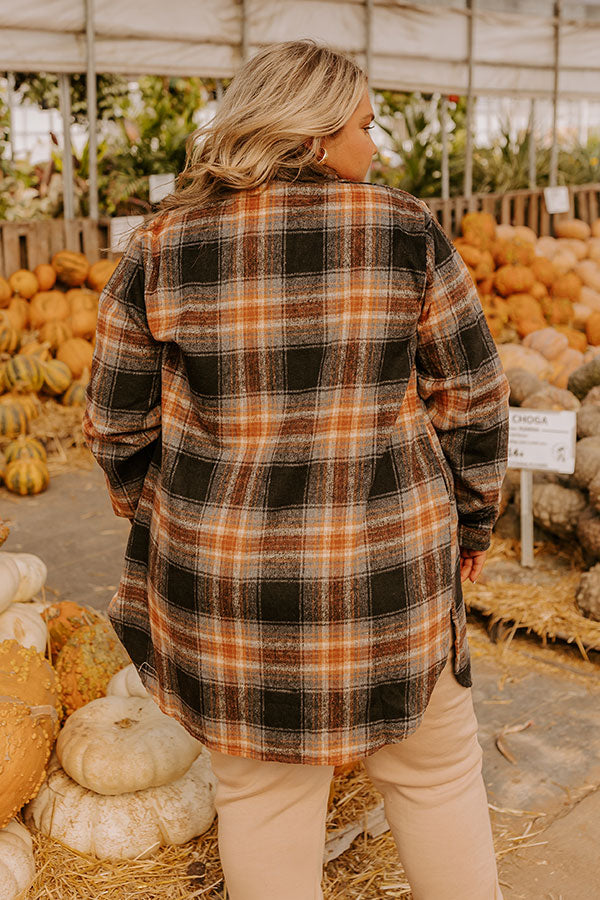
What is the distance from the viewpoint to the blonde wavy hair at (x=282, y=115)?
1.60m

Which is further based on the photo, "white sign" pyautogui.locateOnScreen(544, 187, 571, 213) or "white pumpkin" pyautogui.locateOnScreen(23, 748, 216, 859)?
"white sign" pyautogui.locateOnScreen(544, 187, 571, 213)

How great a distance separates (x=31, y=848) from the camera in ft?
7.74

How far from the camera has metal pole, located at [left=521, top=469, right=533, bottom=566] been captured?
3974 millimetres

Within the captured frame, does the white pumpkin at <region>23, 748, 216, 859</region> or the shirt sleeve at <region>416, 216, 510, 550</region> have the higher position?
the shirt sleeve at <region>416, 216, 510, 550</region>

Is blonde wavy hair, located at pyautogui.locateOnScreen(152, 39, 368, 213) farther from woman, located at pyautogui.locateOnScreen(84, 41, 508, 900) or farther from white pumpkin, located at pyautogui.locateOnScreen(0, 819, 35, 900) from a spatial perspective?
white pumpkin, located at pyautogui.locateOnScreen(0, 819, 35, 900)

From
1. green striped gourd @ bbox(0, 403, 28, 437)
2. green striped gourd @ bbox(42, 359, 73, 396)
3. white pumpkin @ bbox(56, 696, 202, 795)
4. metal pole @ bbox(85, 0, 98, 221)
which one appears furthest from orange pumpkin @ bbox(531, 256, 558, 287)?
white pumpkin @ bbox(56, 696, 202, 795)

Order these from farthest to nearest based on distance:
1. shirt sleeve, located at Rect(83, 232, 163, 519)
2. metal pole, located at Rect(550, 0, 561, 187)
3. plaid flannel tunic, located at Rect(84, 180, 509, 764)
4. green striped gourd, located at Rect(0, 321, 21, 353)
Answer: metal pole, located at Rect(550, 0, 561, 187) → green striped gourd, located at Rect(0, 321, 21, 353) → shirt sleeve, located at Rect(83, 232, 163, 519) → plaid flannel tunic, located at Rect(84, 180, 509, 764)

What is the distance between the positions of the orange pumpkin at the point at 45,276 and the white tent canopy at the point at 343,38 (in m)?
1.45

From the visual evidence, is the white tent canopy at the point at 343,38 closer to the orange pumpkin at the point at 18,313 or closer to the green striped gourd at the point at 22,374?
the orange pumpkin at the point at 18,313

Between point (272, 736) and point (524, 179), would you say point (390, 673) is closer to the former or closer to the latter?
point (272, 736)

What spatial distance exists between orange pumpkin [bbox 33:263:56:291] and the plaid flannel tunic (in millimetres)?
6063

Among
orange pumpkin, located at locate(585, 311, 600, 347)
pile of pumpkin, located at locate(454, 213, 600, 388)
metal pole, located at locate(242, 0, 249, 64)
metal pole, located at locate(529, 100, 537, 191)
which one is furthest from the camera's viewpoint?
metal pole, located at locate(529, 100, 537, 191)

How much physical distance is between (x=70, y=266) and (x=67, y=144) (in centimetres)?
102

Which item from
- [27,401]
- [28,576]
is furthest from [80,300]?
[28,576]
